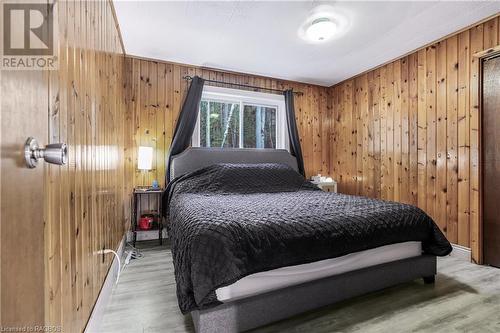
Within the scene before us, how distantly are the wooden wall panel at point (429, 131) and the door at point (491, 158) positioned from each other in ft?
0.20

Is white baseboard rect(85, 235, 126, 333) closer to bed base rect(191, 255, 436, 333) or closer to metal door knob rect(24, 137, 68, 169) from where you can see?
bed base rect(191, 255, 436, 333)

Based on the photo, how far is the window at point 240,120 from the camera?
12.6ft

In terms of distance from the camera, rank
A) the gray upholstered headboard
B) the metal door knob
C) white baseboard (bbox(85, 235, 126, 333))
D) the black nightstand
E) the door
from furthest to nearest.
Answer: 1. the gray upholstered headboard
2. the black nightstand
3. the door
4. white baseboard (bbox(85, 235, 126, 333))
5. the metal door knob

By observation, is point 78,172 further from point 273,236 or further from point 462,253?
point 462,253

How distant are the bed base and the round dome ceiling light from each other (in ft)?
7.28

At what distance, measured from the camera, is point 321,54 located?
10.7ft

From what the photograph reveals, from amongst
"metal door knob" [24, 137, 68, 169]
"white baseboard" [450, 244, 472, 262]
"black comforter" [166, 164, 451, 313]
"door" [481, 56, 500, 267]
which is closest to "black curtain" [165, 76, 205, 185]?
"black comforter" [166, 164, 451, 313]

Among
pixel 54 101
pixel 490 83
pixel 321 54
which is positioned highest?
pixel 321 54

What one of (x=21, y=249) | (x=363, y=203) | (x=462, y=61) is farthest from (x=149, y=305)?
(x=462, y=61)

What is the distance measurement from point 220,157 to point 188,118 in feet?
2.30

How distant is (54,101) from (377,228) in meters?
1.92

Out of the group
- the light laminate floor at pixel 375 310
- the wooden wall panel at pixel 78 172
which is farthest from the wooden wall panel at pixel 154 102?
the light laminate floor at pixel 375 310

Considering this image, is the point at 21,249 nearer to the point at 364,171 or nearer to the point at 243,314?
the point at 243,314

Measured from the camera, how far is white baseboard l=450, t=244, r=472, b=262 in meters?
2.61
